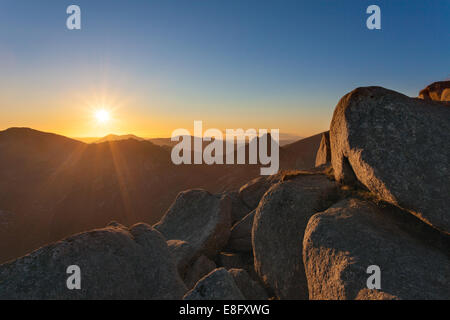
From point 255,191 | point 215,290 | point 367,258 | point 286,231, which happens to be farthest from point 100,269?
point 255,191

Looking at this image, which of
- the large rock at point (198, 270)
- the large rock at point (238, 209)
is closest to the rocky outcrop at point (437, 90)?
the large rock at point (238, 209)

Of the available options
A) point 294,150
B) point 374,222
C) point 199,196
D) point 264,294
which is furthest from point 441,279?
point 294,150

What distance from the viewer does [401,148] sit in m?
6.16

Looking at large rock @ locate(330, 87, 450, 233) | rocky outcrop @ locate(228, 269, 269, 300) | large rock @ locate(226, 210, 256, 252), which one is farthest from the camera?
large rock @ locate(226, 210, 256, 252)

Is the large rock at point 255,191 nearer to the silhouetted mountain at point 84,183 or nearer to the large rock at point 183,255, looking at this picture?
the large rock at point 183,255

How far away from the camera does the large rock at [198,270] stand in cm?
1030

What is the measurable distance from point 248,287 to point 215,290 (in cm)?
361

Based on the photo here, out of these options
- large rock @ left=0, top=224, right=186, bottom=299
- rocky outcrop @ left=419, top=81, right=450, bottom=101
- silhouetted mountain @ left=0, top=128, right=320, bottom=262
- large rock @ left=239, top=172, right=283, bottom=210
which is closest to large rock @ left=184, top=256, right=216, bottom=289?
large rock @ left=0, top=224, right=186, bottom=299

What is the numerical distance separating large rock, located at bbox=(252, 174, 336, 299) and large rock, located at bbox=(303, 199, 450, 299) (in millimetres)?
1293

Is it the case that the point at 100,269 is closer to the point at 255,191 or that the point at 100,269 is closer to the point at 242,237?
the point at 242,237

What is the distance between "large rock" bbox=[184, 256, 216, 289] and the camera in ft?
33.8

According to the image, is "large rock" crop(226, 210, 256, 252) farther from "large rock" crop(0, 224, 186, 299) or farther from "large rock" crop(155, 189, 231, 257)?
"large rock" crop(0, 224, 186, 299)

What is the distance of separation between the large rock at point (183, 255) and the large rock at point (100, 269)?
368 centimetres

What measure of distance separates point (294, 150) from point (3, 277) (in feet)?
163
